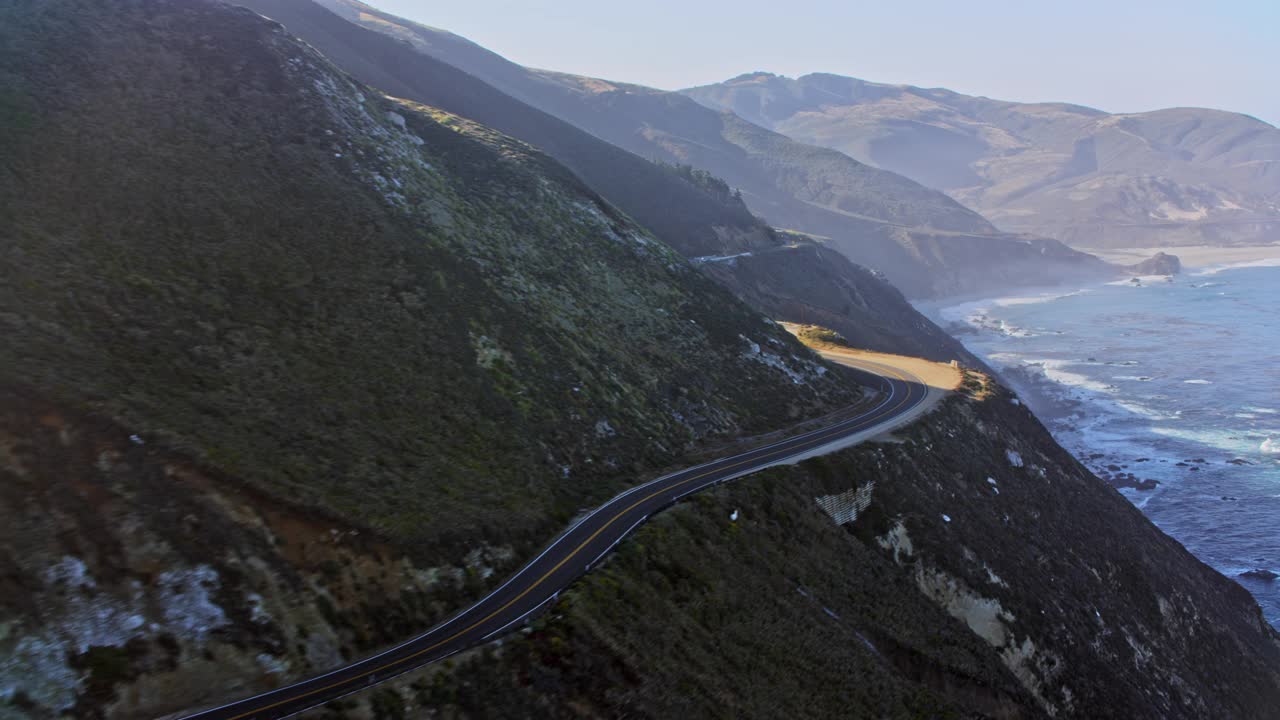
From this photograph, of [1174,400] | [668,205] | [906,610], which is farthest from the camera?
[668,205]

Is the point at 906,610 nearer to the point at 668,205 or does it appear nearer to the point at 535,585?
the point at 535,585

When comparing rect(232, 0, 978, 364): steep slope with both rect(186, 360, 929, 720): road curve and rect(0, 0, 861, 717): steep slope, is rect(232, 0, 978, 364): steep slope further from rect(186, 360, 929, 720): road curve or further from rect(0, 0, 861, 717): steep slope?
rect(186, 360, 929, 720): road curve

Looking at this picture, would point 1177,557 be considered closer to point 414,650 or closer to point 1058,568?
point 1058,568

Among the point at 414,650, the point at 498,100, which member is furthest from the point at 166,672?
the point at 498,100

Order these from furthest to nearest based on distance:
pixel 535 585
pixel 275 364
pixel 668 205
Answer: pixel 668 205
pixel 275 364
pixel 535 585

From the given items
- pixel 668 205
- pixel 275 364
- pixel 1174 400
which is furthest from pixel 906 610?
pixel 668 205

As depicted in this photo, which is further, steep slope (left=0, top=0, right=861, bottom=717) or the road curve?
steep slope (left=0, top=0, right=861, bottom=717)

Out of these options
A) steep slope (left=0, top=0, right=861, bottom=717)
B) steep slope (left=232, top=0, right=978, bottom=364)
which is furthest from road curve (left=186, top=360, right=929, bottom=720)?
steep slope (left=232, top=0, right=978, bottom=364)
